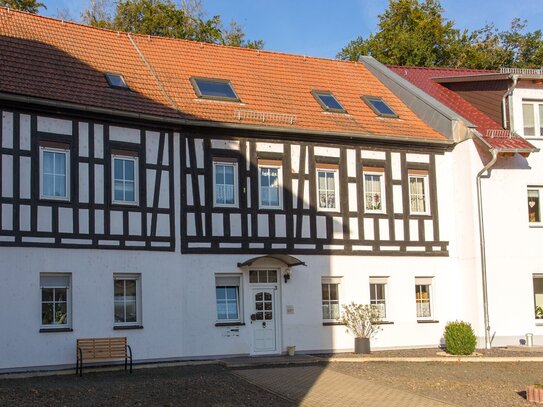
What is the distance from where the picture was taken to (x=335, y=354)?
2495cm

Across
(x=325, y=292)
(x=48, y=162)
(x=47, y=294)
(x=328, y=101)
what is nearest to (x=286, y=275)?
(x=325, y=292)

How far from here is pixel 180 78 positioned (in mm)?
26000

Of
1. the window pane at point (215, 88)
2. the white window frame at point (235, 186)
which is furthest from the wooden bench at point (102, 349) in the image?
the window pane at point (215, 88)

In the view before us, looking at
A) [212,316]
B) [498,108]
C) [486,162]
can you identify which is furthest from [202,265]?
[498,108]

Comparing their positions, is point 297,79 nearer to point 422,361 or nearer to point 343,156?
point 343,156

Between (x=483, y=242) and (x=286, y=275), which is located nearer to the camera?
(x=286, y=275)

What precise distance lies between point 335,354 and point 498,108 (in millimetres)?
9857

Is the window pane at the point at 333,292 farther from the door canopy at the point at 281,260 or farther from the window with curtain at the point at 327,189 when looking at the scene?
the window with curtain at the point at 327,189

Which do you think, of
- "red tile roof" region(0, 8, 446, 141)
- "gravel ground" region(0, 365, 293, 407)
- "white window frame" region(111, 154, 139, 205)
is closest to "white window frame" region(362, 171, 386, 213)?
"red tile roof" region(0, 8, 446, 141)

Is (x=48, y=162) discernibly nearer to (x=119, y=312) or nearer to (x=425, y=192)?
(x=119, y=312)

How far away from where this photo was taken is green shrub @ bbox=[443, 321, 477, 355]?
24.4 metres

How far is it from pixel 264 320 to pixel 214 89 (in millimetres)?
6913

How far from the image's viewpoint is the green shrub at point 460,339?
24438 millimetres

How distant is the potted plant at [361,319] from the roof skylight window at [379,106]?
20.8 ft
